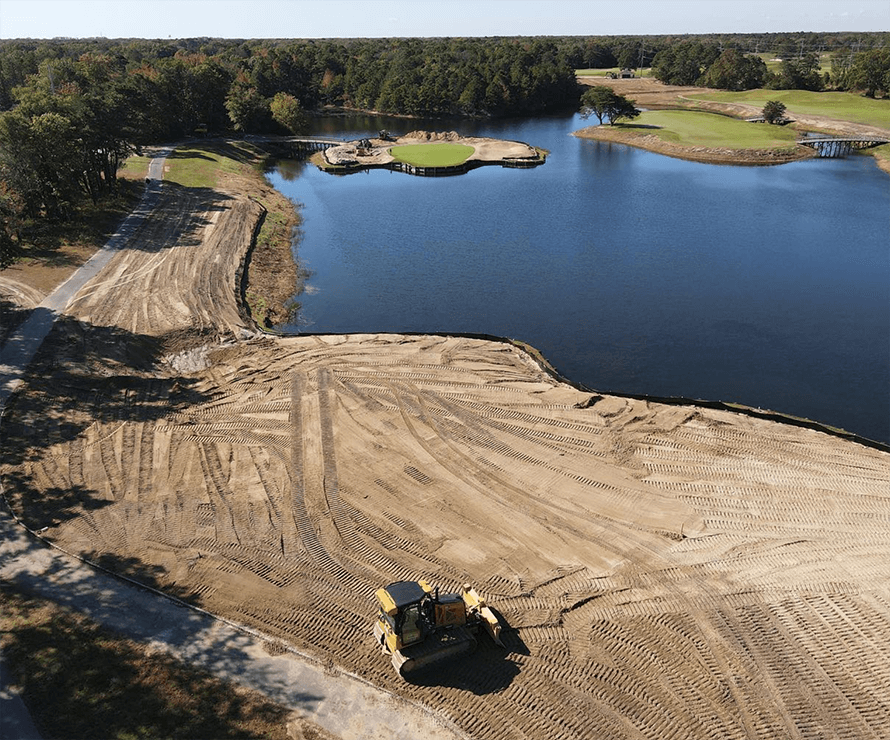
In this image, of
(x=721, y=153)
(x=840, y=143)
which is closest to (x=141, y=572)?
(x=721, y=153)

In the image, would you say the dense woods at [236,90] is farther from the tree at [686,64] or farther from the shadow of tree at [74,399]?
the shadow of tree at [74,399]

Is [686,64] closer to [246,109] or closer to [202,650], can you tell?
[246,109]

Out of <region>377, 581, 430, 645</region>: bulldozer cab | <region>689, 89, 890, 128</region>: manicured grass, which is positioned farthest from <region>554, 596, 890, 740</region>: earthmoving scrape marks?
<region>689, 89, 890, 128</region>: manicured grass

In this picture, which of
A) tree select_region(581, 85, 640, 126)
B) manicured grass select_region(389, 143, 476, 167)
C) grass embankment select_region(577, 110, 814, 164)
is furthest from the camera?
tree select_region(581, 85, 640, 126)

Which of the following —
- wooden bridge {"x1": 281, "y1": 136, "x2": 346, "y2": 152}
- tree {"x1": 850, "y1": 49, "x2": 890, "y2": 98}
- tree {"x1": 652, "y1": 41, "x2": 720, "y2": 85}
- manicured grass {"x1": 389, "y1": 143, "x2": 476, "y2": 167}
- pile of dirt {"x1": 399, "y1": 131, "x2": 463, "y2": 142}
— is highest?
tree {"x1": 652, "y1": 41, "x2": 720, "y2": 85}

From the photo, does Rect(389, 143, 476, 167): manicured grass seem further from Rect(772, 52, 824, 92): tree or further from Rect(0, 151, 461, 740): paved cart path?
Rect(772, 52, 824, 92): tree

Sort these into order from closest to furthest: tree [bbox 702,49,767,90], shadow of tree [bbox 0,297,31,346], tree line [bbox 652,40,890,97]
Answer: shadow of tree [bbox 0,297,31,346]
tree line [bbox 652,40,890,97]
tree [bbox 702,49,767,90]
